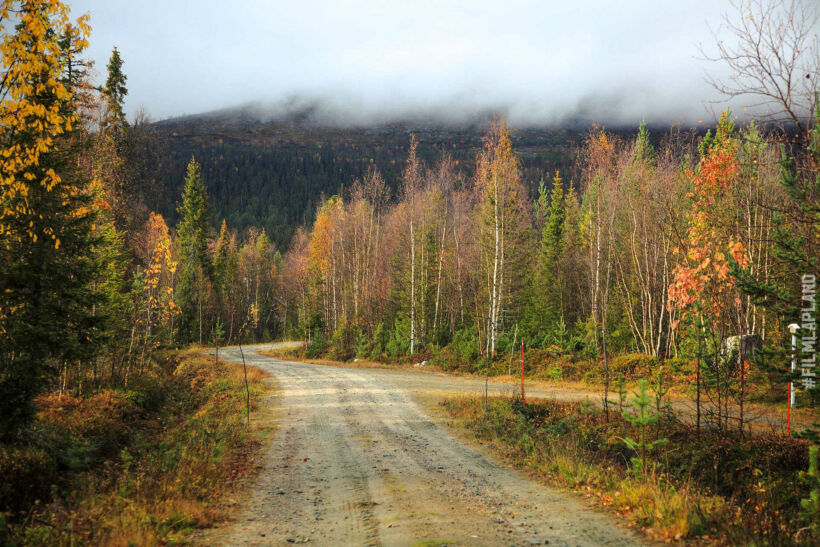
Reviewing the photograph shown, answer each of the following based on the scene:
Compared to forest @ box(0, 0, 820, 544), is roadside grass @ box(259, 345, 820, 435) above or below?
below

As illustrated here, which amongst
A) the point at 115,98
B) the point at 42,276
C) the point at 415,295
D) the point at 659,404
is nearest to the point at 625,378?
the point at 659,404

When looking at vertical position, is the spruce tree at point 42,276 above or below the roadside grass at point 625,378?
above

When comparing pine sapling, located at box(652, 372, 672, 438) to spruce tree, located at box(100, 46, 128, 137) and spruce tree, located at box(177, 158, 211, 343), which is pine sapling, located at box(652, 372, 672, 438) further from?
spruce tree, located at box(177, 158, 211, 343)

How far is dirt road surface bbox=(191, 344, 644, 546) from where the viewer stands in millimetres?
5570

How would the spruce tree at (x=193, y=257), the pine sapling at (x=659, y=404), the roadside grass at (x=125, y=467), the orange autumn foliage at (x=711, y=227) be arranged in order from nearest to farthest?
the roadside grass at (x=125, y=467) < the pine sapling at (x=659, y=404) < the orange autumn foliage at (x=711, y=227) < the spruce tree at (x=193, y=257)

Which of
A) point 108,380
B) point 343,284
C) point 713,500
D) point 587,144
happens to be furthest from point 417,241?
point 713,500

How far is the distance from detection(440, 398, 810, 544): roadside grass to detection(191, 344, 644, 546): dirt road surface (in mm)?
534

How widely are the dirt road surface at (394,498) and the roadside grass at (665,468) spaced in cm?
53

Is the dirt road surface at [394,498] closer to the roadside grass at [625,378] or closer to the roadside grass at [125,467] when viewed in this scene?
the roadside grass at [125,467]

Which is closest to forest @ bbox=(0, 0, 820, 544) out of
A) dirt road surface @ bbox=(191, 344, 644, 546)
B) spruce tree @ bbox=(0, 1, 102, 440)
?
spruce tree @ bbox=(0, 1, 102, 440)

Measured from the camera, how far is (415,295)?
3103 centimetres

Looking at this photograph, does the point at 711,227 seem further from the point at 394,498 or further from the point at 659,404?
the point at 394,498

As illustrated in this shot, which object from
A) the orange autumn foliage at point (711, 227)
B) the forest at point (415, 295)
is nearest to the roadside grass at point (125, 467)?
the forest at point (415, 295)

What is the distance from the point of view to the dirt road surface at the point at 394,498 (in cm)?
557
